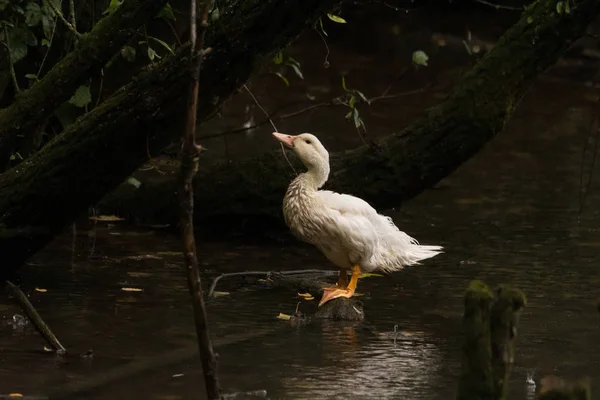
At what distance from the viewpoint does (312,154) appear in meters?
7.46

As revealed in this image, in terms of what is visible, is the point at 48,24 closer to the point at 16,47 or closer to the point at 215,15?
the point at 16,47

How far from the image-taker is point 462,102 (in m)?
8.41

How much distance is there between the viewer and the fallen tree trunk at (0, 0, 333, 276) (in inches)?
237

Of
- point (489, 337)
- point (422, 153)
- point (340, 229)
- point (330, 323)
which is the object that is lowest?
point (330, 323)

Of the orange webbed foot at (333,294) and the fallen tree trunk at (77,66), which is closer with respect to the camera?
the fallen tree trunk at (77,66)

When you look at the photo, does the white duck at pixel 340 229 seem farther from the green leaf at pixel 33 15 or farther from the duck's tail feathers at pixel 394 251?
the green leaf at pixel 33 15

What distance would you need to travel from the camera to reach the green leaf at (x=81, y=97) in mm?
7180

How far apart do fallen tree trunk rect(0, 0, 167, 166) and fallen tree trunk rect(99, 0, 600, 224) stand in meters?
1.98

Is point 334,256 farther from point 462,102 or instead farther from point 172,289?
point 462,102

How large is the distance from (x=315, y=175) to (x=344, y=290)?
2.52 feet

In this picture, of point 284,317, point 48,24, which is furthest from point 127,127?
point 284,317

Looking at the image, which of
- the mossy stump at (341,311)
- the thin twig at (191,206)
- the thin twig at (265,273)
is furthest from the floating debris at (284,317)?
the thin twig at (191,206)

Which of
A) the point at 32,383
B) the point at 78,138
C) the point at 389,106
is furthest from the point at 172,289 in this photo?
the point at 389,106

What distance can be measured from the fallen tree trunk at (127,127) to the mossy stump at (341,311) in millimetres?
1249
